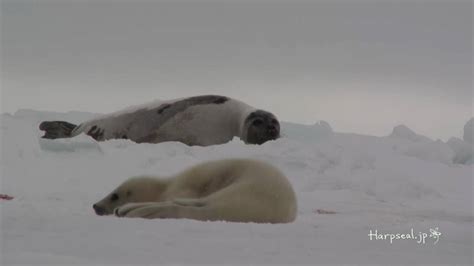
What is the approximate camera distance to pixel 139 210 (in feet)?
13.2

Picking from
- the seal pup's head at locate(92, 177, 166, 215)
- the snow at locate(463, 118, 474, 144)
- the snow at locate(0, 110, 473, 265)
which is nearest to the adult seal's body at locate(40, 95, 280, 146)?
the snow at locate(0, 110, 473, 265)

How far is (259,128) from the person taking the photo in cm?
1048

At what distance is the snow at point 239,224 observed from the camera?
106 inches

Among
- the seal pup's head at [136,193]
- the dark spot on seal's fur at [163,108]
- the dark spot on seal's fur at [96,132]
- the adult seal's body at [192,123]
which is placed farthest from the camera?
the dark spot on seal's fur at [96,132]

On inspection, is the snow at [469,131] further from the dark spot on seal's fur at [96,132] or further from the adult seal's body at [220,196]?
the adult seal's body at [220,196]

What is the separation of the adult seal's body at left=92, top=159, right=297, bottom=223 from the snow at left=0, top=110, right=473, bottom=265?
6.6 inches

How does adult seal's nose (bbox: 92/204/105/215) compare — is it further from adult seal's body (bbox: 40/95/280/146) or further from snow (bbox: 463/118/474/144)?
snow (bbox: 463/118/474/144)

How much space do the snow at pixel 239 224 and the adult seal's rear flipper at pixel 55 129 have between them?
146 inches

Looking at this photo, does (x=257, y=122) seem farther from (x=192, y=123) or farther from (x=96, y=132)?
(x=96, y=132)

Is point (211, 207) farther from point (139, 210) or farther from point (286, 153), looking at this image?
point (286, 153)

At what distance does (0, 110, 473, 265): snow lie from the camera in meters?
2.69

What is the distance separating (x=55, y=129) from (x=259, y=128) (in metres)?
3.74

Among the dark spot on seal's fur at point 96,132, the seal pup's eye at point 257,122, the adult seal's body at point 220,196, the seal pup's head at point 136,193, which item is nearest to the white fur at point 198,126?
the dark spot on seal's fur at point 96,132

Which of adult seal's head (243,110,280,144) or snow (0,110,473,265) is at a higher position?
adult seal's head (243,110,280,144)
